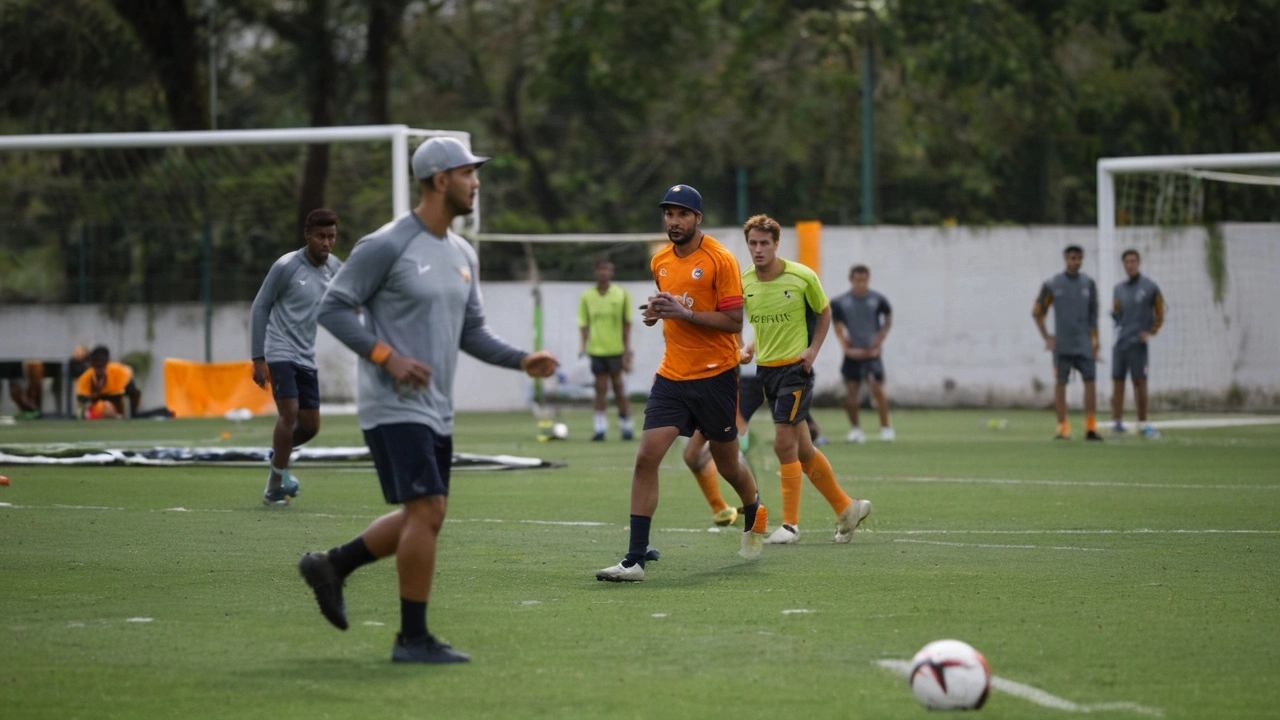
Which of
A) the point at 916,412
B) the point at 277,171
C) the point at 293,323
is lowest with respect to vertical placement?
the point at 916,412

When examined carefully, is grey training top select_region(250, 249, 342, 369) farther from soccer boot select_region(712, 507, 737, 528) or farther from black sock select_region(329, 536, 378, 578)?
black sock select_region(329, 536, 378, 578)

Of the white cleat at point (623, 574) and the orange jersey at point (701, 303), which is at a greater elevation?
the orange jersey at point (701, 303)

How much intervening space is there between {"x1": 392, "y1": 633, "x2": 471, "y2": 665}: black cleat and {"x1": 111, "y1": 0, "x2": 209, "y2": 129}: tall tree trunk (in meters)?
26.5

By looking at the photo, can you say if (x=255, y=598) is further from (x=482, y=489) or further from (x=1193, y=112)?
(x=1193, y=112)

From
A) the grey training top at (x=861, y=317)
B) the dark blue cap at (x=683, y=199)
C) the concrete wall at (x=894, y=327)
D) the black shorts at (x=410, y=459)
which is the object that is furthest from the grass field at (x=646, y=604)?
the concrete wall at (x=894, y=327)

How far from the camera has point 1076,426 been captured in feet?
79.5

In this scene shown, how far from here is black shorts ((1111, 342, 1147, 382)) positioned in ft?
70.0

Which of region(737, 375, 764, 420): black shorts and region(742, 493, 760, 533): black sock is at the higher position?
region(737, 375, 764, 420): black shorts

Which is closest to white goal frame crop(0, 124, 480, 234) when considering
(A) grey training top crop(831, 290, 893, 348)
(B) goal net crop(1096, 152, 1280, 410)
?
(A) grey training top crop(831, 290, 893, 348)

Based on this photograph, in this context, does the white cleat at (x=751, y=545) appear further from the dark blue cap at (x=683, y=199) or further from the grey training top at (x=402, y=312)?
the grey training top at (x=402, y=312)

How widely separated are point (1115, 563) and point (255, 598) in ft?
15.6

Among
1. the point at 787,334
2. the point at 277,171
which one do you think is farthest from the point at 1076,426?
the point at 277,171

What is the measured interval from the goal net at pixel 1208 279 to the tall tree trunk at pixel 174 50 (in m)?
16.8

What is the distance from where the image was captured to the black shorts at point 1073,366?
2075cm
